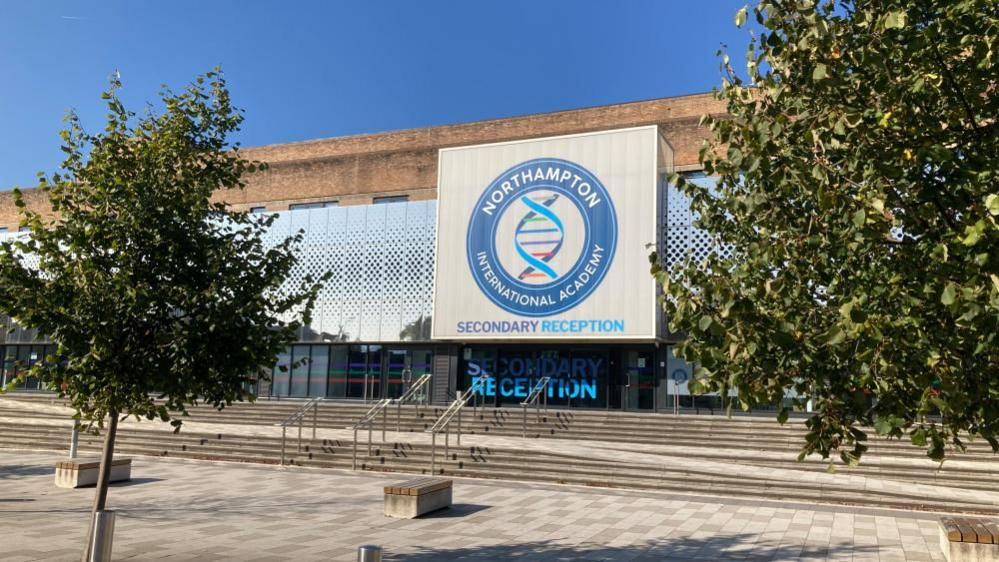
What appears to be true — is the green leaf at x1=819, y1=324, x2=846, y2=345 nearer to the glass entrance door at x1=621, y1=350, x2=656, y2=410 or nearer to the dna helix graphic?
the dna helix graphic

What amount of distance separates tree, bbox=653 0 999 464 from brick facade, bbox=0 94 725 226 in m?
23.9

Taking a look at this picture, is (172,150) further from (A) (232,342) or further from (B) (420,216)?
(B) (420,216)

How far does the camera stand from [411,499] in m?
10.9

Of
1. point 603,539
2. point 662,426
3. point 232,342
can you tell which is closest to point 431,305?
point 662,426

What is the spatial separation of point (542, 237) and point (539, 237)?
0.34ft

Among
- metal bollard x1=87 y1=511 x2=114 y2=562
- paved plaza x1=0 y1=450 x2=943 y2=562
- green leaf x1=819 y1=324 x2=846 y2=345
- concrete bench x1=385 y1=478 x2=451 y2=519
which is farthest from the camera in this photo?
concrete bench x1=385 y1=478 x2=451 y2=519


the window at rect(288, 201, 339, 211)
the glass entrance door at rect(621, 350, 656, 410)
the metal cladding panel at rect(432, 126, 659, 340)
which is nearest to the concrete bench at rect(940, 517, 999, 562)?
the metal cladding panel at rect(432, 126, 659, 340)

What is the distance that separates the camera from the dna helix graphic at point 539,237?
24.4m

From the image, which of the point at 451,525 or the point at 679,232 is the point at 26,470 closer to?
the point at 451,525

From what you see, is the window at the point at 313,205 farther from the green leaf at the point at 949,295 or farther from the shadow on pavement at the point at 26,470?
the green leaf at the point at 949,295

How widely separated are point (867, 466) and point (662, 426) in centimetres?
614

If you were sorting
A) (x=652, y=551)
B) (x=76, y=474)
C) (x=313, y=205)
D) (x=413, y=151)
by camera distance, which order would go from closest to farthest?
1. (x=652, y=551)
2. (x=76, y=474)
3. (x=413, y=151)
4. (x=313, y=205)

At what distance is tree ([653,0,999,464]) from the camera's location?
3.89 m

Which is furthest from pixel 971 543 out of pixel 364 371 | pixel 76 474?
pixel 364 371
